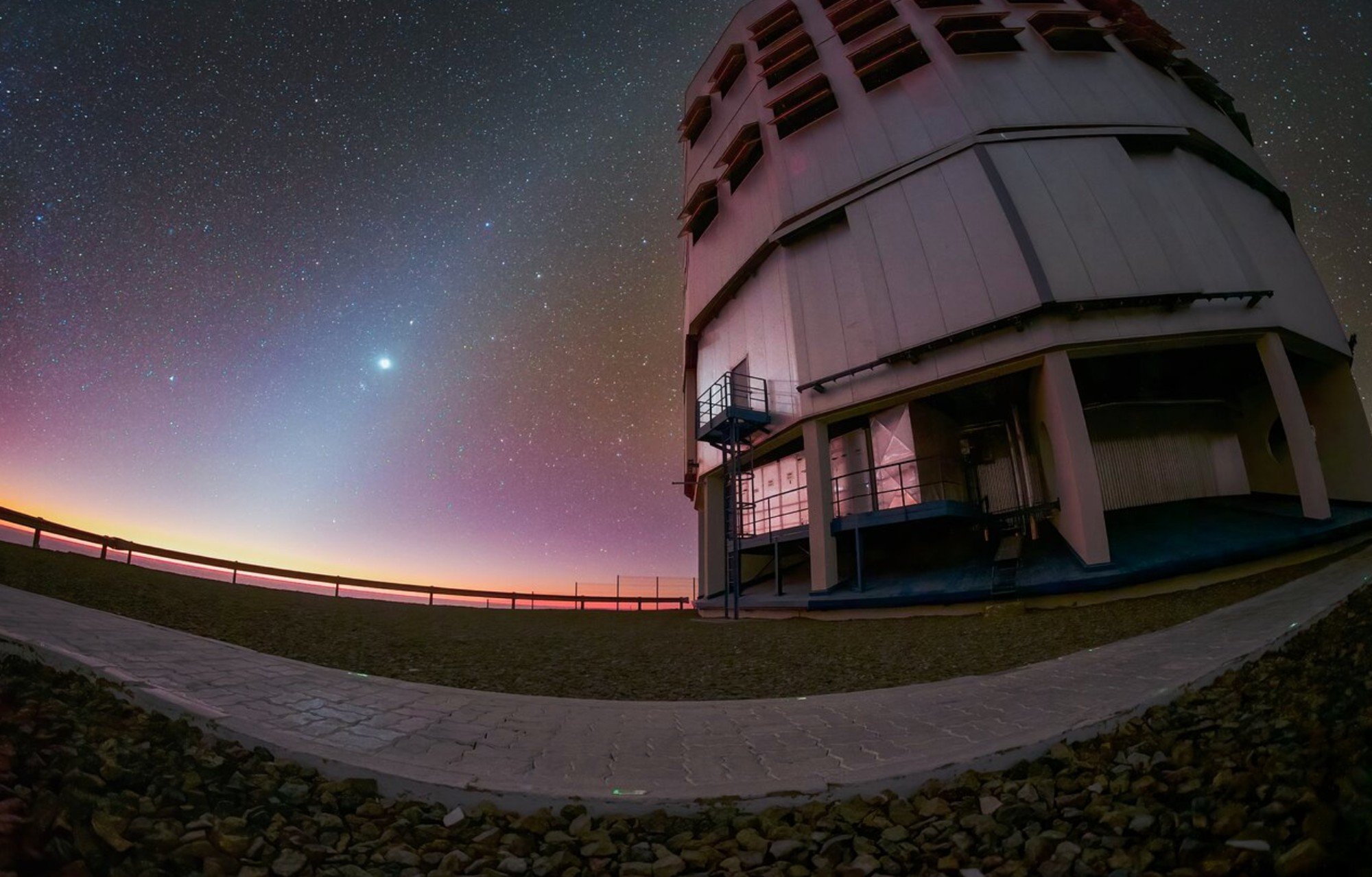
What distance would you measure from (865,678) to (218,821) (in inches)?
231

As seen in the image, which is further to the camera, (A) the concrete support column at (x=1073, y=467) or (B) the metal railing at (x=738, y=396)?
(B) the metal railing at (x=738, y=396)

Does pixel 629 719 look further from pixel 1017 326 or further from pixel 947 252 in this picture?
pixel 947 252

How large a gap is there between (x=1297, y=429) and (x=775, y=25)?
2385 centimetres

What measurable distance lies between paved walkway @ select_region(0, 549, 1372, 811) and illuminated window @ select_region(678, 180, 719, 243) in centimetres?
2338

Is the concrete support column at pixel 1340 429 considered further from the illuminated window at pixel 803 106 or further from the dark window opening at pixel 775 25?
the dark window opening at pixel 775 25

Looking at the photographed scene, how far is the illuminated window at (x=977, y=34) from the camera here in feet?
57.9

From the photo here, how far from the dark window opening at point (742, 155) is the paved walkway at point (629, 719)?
21825mm

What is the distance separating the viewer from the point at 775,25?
23.2m

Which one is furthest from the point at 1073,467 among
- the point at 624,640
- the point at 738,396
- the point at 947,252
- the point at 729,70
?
the point at 729,70

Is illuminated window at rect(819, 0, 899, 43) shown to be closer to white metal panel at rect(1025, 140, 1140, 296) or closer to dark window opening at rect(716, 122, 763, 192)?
dark window opening at rect(716, 122, 763, 192)

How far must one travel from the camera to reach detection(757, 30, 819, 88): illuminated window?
21312 mm

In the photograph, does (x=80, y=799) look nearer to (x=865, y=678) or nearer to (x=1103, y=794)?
(x=1103, y=794)

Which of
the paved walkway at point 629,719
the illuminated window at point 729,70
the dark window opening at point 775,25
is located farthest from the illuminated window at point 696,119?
the paved walkway at point 629,719

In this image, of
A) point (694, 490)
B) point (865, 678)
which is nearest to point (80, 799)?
point (865, 678)
